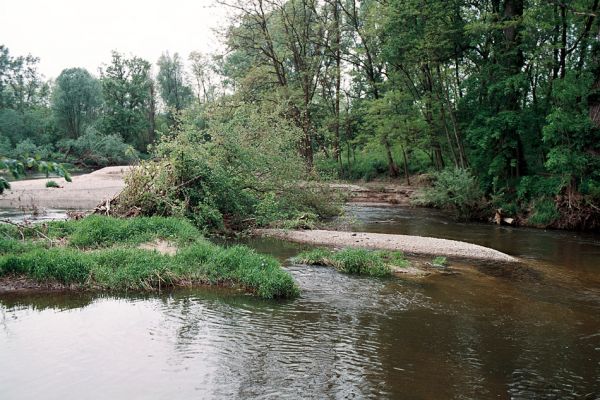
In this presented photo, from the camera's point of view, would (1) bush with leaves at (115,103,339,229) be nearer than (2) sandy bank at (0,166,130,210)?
Yes

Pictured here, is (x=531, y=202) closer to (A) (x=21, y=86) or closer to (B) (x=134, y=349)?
(B) (x=134, y=349)

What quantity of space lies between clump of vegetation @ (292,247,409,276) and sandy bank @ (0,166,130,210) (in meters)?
13.0

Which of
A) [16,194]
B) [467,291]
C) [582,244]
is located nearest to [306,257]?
[467,291]

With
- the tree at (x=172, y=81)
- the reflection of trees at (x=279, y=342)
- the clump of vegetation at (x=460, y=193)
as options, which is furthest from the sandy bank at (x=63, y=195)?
the tree at (x=172, y=81)

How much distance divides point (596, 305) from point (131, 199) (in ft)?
45.7

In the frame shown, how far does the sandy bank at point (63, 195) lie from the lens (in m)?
24.4

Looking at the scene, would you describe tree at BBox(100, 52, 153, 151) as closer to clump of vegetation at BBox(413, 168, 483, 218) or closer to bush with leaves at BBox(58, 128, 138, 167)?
bush with leaves at BBox(58, 128, 138, 167)

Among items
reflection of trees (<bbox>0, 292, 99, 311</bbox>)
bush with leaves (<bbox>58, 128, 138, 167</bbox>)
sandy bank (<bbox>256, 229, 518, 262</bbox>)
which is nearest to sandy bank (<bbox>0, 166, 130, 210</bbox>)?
sandy bank (<bbox>256, 229, 518, 262</bbox>)

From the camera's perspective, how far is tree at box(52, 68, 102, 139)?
6284 cm

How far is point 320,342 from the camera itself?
301 inches

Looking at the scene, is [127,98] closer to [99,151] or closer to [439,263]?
[99,151]

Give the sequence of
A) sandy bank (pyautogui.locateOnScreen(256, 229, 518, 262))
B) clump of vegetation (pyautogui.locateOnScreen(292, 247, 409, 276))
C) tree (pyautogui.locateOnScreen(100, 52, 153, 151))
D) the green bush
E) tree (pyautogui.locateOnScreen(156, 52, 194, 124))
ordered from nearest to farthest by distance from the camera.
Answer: clump of vegetation (pyautogui.locateOnScreen(292, 247, 409, 276)), sandy bank (pyautogui.locateOnScreen(256, 229, 518, 262)), the green bush, tree (pyautogui.locateOnScreen(100, 52, 153, 151)), tree (pyautogui.locateOnScreen(156, 52, 194, 124))

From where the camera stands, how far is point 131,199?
56.6ft

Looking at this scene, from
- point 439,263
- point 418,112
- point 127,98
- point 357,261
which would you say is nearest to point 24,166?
point 357,261
